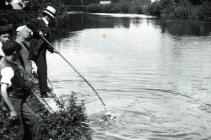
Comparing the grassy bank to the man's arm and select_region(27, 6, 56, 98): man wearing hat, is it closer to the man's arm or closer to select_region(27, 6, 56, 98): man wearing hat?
select_region(27, 6, 56, 98): man wearing hat

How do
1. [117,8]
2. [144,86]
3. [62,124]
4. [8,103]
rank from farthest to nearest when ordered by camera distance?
[117,8], [144,86], [62,124], [8,103]

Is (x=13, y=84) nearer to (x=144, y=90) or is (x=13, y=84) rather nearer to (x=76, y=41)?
(x=144, y=90)

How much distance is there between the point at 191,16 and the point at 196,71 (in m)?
38.5

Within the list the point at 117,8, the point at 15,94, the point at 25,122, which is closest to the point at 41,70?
the point at 25,122

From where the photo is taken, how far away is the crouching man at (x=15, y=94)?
6344 mm

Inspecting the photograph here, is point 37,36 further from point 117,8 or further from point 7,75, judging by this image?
point 117,8

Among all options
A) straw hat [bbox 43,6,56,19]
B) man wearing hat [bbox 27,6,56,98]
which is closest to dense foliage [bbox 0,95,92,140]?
man wearing hat [bbox 27,6,56,98]

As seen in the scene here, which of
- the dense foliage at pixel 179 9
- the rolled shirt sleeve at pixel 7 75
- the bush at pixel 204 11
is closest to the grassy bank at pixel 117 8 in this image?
the dense foliage at pixel 179 9

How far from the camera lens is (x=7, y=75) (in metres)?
6.34

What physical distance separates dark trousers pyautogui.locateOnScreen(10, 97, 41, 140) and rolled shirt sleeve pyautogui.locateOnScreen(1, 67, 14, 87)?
1.31 feet

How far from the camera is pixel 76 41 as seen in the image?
2964cm

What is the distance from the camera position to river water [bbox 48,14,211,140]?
10289mm

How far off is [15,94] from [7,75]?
1.31ft

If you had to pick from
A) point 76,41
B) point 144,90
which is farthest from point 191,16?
point 144,90
